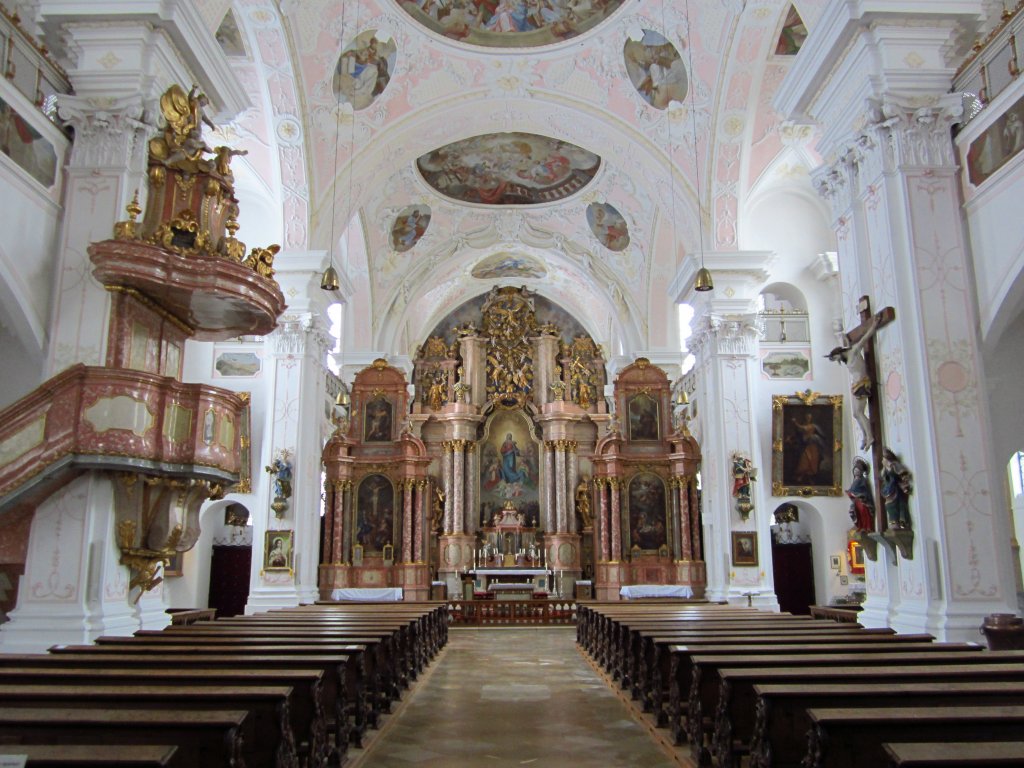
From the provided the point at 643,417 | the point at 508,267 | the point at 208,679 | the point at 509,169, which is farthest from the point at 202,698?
the point at 508,267

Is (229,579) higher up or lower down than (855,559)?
lower down

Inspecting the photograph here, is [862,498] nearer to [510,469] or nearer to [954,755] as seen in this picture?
[954,755]

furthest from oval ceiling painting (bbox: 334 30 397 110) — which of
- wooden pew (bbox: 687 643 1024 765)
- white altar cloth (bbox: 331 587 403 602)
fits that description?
wooden pew (bbox: 687 643 1024 765)

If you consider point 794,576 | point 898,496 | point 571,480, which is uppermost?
point 571,480

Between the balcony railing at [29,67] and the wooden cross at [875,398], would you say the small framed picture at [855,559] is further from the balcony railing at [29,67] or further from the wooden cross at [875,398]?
the balcony railing at [29,67]

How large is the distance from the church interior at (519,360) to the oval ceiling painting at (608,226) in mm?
92

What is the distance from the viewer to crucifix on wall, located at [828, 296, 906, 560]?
28.0 ft

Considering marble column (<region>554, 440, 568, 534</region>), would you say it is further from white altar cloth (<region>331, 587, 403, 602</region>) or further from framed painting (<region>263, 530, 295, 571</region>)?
framed painting (<region>263, 530, 295, 571</region>)

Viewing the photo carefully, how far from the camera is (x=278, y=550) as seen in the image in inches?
575

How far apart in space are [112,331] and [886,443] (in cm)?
750

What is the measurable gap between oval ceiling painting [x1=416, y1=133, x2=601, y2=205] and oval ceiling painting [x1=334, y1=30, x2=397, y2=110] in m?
3.52

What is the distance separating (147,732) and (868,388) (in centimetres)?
737

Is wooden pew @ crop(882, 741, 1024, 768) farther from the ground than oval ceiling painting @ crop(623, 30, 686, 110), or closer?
closer

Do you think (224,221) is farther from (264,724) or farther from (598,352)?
(598,352)
